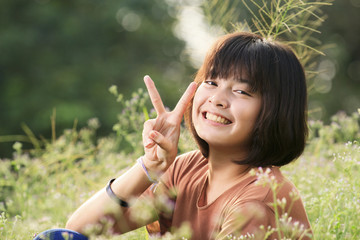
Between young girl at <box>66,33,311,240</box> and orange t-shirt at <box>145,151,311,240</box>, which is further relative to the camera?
young girl at <box>66,33,311,240</box>

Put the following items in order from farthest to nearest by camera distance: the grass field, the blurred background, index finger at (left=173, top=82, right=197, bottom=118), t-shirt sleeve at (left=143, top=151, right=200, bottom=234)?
the blurred background → the grass field → t-shirt sleeve at (left=143, top=151, right=200, bottom=234) → index finger at (left=173, top=82, right=197, bottom=118)

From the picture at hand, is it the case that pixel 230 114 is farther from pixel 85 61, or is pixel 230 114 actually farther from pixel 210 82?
pixel 85 61

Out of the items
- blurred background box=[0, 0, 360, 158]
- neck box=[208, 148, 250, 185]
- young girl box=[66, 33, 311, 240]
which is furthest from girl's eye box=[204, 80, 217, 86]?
blurred background box=[0, 0, 360, 158]

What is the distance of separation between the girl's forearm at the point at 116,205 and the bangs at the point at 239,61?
46cm

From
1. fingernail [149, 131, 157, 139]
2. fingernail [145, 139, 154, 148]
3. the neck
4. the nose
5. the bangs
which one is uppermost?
the bangs

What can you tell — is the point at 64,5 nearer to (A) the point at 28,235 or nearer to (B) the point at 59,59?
(B) the point at 59,59

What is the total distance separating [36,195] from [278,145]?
2022 millimetres

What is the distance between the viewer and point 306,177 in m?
2.76

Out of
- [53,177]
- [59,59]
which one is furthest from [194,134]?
[59,59]

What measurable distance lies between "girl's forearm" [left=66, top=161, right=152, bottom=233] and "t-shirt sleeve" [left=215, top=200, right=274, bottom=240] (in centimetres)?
40

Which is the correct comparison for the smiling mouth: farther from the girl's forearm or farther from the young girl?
the girl's forearm

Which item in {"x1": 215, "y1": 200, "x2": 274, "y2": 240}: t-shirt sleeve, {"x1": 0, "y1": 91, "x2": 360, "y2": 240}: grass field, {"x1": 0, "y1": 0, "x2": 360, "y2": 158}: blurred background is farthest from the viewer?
{"x1": 0, "y1": 0, "x2": 360, "y2": 158}: blurred background

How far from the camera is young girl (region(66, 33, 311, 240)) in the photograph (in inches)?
73.5

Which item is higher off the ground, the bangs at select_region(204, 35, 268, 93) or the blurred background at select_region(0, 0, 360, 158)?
the bangs at select_region(204, 35, 268, 93)
